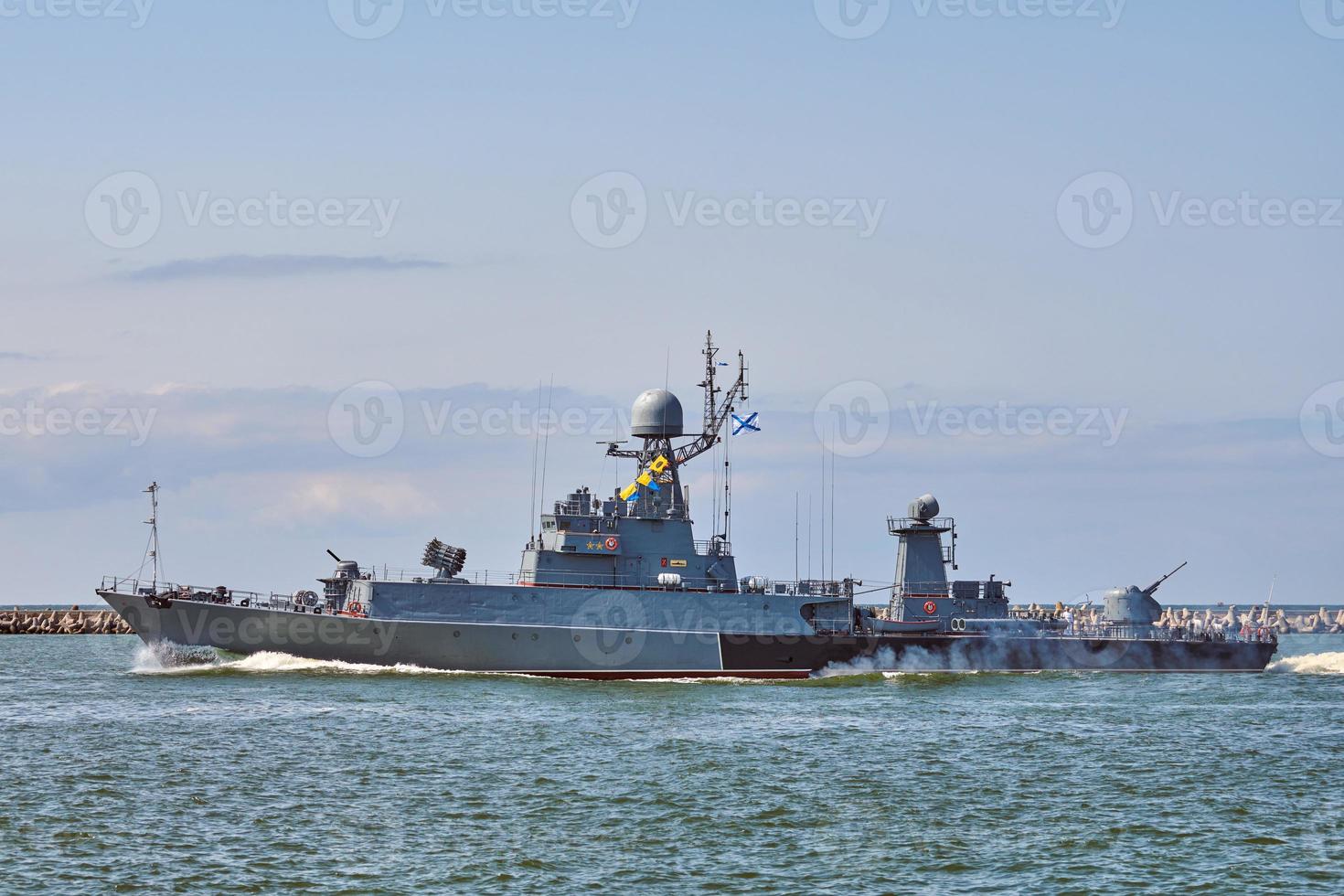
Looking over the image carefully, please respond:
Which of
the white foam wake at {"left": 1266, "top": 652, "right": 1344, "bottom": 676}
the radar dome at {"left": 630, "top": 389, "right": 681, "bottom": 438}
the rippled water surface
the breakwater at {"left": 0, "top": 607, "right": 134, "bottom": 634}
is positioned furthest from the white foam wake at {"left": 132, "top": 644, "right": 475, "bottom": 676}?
the breakwater at {"left": 0, "top": 607, "right": 134, "bottom": 634}

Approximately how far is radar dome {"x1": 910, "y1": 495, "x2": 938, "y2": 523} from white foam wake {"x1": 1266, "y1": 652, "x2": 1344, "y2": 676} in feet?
49.7

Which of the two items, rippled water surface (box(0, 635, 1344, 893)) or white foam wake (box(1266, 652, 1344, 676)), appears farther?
white foam wake (box(1266, 652, 1344, 676))

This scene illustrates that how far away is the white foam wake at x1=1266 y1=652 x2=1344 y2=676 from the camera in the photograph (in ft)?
181

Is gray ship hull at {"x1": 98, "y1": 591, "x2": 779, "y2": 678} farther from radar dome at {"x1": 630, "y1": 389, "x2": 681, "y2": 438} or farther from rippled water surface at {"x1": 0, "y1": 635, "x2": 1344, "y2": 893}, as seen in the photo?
radar dome at {"x1": 630, "y1": 389, "x2": 681, "y2": 438}

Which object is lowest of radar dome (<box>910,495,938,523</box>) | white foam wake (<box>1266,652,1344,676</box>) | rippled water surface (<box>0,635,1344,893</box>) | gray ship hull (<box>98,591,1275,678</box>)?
rippled water surface (<box>0,635,1344,893</box>)

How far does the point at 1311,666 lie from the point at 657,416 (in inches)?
1161

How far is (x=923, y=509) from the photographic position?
50.7 metres

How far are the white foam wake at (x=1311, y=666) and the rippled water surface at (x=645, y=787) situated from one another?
12.1 m

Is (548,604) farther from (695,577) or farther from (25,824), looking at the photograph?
(25,824)

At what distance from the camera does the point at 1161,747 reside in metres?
32.7

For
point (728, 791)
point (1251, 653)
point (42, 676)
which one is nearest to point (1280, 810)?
point (728, 791)

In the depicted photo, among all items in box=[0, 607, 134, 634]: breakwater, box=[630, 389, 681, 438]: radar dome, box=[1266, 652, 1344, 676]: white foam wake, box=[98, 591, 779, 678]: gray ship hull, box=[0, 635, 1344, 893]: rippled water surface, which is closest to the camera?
box=[0, 635, 1344, 893]: rippled water surface

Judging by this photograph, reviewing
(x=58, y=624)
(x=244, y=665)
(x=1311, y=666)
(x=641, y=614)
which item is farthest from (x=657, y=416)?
(x=58, y=624)

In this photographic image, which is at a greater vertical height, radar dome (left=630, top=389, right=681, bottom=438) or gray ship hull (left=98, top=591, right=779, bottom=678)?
radar dome (left=630, top=389, right=681, bottom=438)
